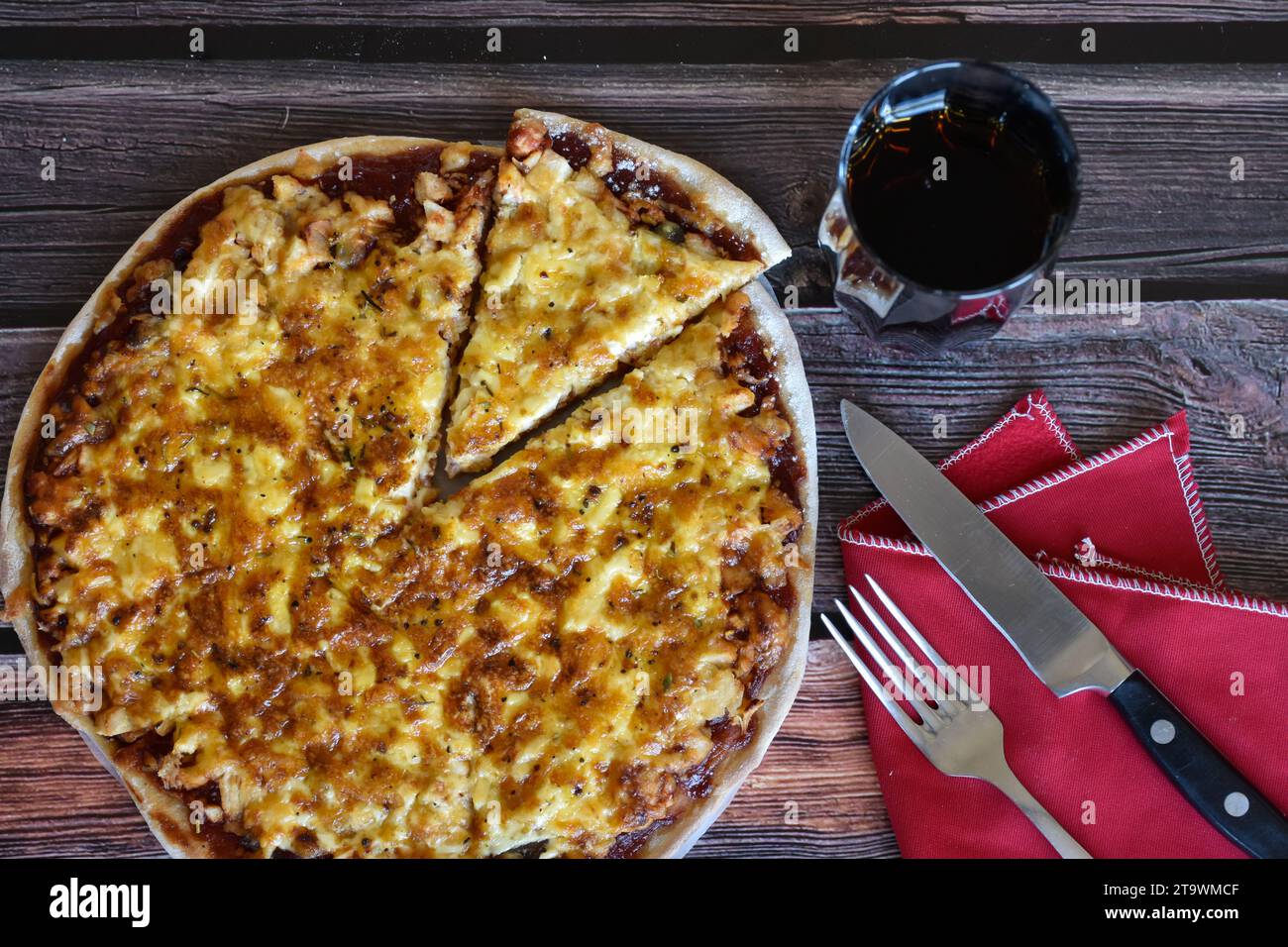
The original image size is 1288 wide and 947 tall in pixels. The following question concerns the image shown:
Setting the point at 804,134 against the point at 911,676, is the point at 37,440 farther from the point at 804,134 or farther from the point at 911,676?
the point at 911,676

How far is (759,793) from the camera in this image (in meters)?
3.54

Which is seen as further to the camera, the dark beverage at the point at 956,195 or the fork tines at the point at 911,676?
the fork tines at the point at 911,676

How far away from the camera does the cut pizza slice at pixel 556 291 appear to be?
10.4 ft

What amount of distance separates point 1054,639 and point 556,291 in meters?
1.81

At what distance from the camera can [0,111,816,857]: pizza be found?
3.10 m

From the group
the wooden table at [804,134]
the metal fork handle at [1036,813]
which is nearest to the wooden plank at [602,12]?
the wooden table at [804,134]

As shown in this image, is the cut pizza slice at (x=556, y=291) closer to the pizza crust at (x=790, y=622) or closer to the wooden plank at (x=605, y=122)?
the pizza crust at (x=790, y=622)

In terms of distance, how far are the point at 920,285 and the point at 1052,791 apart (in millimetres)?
1644

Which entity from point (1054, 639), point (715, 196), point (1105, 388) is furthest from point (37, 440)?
point (1105, 388)

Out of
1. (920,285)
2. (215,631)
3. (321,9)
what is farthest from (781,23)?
(215,631)

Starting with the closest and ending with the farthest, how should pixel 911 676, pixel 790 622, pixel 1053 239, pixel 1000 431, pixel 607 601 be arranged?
pixel 1053 239, pixel 607 601, pixel 790 622, pixel 911 676, pixel 1000 431

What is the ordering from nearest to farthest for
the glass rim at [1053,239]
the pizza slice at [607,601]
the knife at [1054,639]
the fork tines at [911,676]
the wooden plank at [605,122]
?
1. the glass rim at [1053,239]
2. the pizza slice at [607,601]
3. the knife at [1054,639]
4. the fork tines at [911,676]
5. the wooden plank at [605,122]

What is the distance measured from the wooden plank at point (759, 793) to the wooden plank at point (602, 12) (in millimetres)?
2105

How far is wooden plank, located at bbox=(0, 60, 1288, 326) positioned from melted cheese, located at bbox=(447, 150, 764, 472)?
1.87 feet
